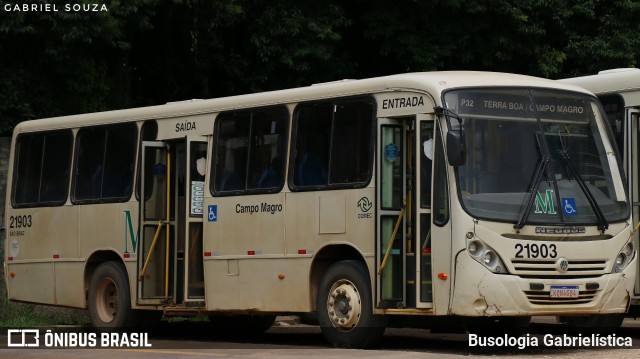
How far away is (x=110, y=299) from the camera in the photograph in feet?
67.7

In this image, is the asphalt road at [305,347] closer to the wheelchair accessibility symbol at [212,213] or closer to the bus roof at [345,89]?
the wheelchair accessibility symbol at [212,213]

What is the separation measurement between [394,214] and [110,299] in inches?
236

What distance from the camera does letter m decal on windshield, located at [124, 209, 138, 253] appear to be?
1995 cm

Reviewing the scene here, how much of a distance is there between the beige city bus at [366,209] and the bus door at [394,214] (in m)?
0.02

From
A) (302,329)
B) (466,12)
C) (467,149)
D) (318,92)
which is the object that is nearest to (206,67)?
(466,12)

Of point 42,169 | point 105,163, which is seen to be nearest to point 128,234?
point 105,163

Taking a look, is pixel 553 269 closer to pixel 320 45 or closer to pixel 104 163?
pixel 104 163

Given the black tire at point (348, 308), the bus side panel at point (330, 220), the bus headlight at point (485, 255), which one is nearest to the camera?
the bus headlight at point (485, 255)

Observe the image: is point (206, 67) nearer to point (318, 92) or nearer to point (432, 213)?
point (318, 92)

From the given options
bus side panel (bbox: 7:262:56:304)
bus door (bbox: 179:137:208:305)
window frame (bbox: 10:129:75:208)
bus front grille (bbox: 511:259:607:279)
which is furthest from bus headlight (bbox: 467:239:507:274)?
bus side panel (bbox: 7:262:56:304)

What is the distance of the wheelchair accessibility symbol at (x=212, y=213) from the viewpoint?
18.8 m

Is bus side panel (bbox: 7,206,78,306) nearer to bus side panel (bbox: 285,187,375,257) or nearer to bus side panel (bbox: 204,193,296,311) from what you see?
bus side panel (bbox: 204,193,296,311)
